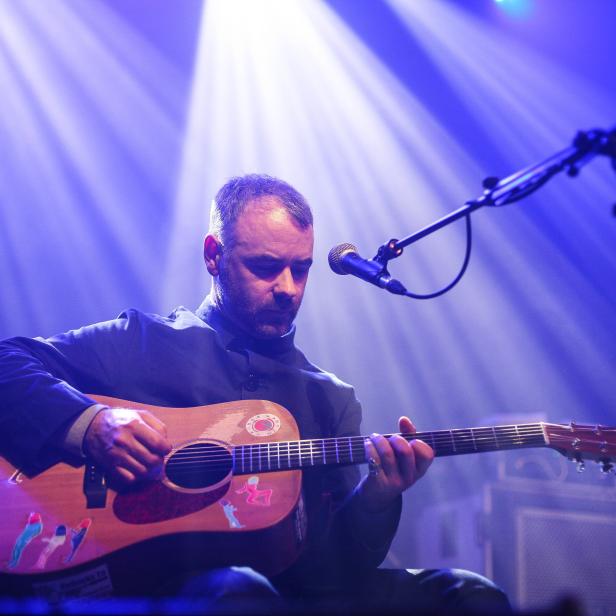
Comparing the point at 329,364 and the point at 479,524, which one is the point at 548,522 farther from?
the point at 329,364

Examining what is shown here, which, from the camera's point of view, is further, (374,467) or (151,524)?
(374,467)

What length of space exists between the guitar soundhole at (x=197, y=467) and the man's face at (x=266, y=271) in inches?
32.7

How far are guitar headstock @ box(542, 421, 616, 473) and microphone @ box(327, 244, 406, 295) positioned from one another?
3.48ft

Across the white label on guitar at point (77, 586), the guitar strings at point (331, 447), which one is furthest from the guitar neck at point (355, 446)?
the white label on guitar at point (77, 586)

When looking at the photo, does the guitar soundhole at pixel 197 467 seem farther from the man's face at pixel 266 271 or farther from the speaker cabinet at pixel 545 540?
the speaker cabinet at pixel 545 540

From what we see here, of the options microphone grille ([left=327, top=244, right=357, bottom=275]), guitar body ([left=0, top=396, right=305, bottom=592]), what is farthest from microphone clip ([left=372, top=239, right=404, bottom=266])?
guitar body ([left=0, top=396, right=305, bottom=592])

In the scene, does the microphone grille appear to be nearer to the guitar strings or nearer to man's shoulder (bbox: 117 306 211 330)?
the guitar strings

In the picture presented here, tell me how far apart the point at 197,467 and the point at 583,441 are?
175cm

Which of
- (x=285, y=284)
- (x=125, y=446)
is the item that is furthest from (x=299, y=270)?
(x=125, y=446)

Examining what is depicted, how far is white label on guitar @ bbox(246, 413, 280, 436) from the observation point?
104 inches

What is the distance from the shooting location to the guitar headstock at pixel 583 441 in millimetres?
2543

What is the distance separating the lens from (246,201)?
3336 mm

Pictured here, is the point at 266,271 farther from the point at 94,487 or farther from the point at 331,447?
the point at 94,487

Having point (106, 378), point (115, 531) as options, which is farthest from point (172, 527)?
point (106, 378)
